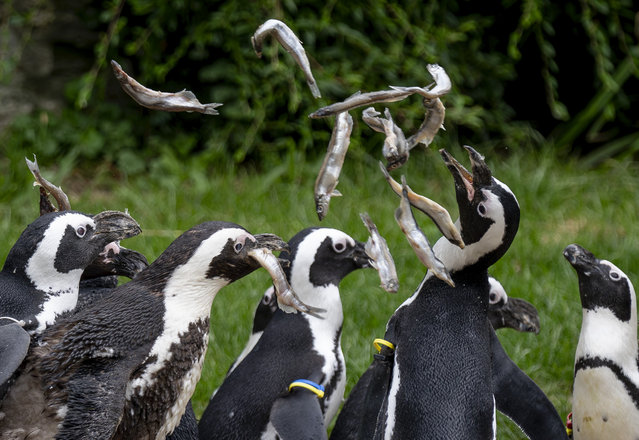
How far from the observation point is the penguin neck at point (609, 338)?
2518 mm

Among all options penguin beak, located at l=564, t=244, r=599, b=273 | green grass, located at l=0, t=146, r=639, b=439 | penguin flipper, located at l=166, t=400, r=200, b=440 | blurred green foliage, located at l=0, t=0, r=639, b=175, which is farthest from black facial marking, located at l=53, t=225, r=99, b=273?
blurred green foliage, located at l=0, t=0, r=639, b=175

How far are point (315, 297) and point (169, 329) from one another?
78cm

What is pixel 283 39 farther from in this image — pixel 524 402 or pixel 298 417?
pixel 524 402

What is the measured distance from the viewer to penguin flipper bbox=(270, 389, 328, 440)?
2.25 m

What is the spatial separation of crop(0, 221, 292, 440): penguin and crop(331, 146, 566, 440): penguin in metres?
0.39

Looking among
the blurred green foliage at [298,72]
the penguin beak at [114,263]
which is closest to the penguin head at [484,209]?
the penguin beak at [114,263]

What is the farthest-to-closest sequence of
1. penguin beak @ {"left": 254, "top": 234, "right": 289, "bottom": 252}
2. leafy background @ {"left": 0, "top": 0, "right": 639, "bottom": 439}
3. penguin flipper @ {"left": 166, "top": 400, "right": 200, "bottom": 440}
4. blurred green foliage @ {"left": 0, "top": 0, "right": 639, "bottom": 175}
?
blurred green foliage @ {"left": 0, "top": 0, "right": 639, "bottom": 175} → leafy background @ {"left": 0, "top": 0, "right": 639, "bottom": 439} → penguin flipper @ {"left": 166, "top": 400, "right": 200, "bottom": 440} → penguin beak @ {"left": 254, "top": 234, "right": 289, "bottom": 252}

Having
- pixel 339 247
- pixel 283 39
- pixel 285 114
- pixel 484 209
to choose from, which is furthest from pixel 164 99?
pixel 285 114

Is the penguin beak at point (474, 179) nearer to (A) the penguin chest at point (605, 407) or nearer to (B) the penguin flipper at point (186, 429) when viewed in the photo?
(A) the penguin chest at point (605, 407)

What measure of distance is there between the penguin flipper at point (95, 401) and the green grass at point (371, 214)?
116cm

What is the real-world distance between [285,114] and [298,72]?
32cm

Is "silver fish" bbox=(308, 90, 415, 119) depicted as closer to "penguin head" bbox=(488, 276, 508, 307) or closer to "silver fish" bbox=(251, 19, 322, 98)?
"silver fish" bbox=(251, 19, 322, 98)

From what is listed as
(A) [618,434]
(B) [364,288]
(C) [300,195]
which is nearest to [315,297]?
(A) [618,434]

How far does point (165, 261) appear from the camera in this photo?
2137mm
